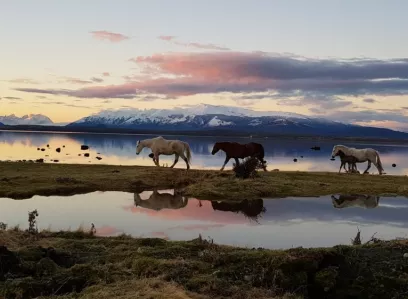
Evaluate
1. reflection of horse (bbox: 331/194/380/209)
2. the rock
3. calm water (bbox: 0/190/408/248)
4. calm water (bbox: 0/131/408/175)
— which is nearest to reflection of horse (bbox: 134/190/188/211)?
calm water (bbox: 0/190/408/248)

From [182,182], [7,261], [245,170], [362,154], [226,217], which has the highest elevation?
[362,154]

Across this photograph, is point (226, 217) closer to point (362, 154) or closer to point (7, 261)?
point (7, 261)

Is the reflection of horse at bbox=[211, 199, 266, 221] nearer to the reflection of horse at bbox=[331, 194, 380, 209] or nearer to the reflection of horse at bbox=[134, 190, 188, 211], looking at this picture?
the reflection of horse at bbox=[134, 190, 188, 211]

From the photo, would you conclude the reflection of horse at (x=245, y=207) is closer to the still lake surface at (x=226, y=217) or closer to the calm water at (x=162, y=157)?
the still lake surface at (x=226, y=217)

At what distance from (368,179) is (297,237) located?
1572 centimetres

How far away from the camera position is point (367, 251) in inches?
361

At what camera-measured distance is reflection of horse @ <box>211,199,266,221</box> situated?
1769 cm

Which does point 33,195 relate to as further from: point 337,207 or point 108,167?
point 337,207

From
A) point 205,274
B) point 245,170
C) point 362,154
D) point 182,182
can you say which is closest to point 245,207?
point 245,170

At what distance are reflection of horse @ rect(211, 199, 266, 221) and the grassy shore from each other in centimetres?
100

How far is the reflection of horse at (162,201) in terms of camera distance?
19025 millimetres

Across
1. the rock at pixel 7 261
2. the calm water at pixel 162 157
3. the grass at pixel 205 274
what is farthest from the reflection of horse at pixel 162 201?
the calm water at pixel 162 157

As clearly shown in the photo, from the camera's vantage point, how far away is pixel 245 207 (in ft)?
61.9

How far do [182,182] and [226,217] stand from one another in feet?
28.0
